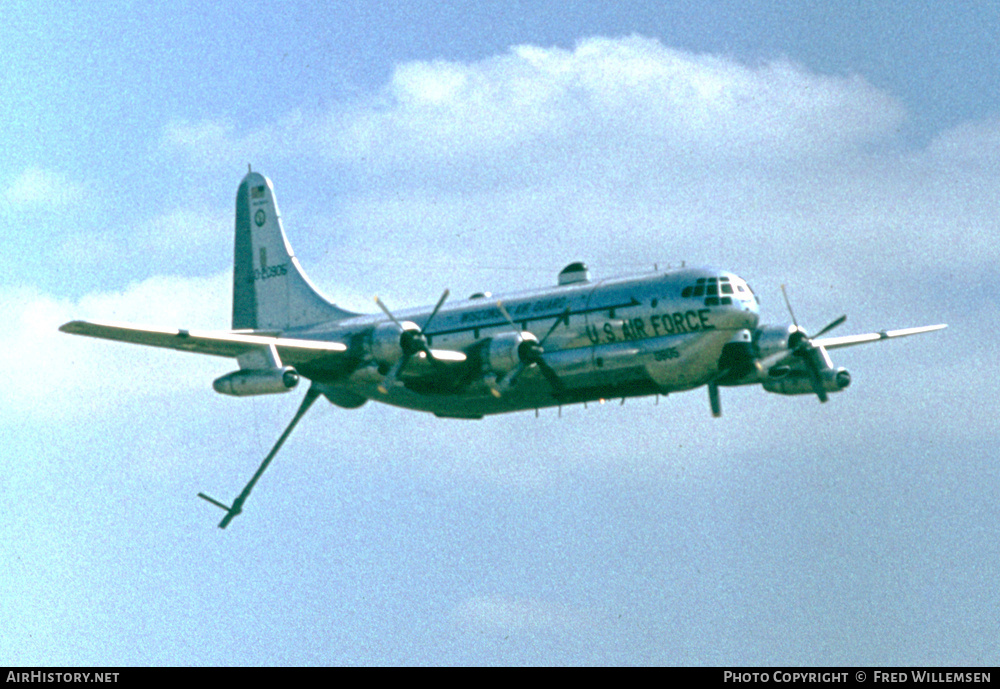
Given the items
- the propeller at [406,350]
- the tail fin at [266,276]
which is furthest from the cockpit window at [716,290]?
the tail fin at [266,276]

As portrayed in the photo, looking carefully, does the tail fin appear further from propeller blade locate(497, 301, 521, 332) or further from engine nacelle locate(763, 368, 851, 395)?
engine nacelle locate(763, 368, 851, 395)

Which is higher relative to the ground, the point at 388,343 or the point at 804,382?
the point at 388,343

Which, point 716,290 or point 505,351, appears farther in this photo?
point 505,351

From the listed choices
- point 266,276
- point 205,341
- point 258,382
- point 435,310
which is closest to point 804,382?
point 435,310

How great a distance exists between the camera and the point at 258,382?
55250mm

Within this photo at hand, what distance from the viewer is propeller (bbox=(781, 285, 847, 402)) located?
59000mm

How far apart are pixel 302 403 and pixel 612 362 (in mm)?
14708

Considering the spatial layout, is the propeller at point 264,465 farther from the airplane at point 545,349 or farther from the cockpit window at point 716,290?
the cockpit window at point 716,290

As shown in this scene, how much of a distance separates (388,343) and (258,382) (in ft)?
16.8

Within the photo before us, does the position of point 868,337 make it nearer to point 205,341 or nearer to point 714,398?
point 714,398

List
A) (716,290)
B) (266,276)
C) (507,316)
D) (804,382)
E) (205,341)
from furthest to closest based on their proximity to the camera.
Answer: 1. (266,276)
2. (804,382)
3. (507,316)
4. (205,341)
5. (716,290)
